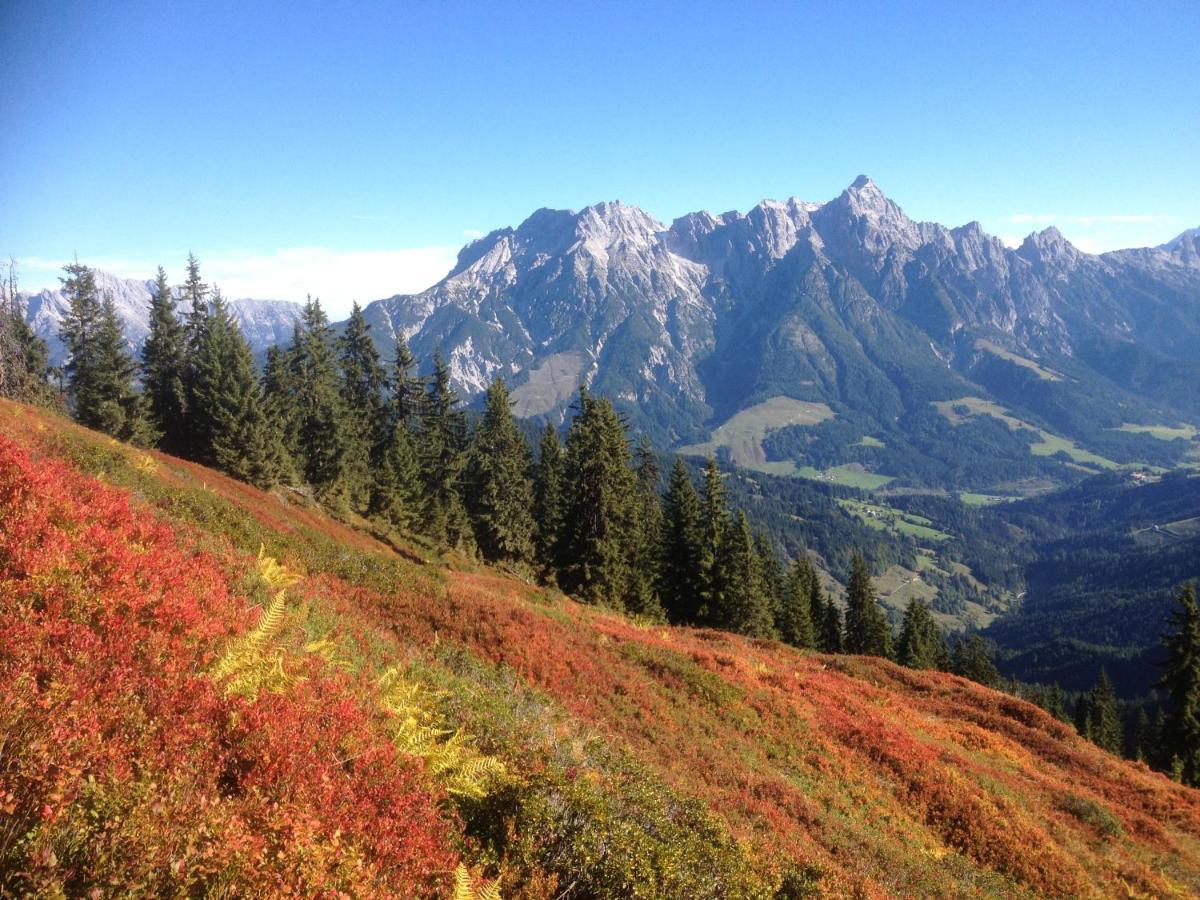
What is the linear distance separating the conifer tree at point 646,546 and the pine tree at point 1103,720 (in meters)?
62.8

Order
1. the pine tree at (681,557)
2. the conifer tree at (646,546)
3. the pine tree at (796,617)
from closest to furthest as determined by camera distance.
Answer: the conifer tree at (646,546), the pine tree at (681,557), the pine tree at (796,617)

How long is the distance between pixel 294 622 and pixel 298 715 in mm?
3873

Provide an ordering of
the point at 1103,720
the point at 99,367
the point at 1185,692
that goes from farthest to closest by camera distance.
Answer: the point at 1103,720
the point at 99,367
the point at 1185,692

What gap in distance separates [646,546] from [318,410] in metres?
31.5

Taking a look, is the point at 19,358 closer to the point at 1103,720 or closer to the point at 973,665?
the point at 973,665

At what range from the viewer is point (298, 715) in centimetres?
641

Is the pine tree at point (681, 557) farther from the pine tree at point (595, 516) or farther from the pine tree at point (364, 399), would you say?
the pine tree at point (364, 399)

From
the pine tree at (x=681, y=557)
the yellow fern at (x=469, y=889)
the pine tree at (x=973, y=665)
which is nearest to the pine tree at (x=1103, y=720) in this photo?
the pine tree at (x=973, y=665)

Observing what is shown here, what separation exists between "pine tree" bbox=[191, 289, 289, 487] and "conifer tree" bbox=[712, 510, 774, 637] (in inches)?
1462

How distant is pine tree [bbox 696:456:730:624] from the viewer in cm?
5266

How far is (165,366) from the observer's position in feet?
176

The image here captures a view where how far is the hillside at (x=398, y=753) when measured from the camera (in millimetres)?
4465

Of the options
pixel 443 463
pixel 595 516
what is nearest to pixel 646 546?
pixel 595 516

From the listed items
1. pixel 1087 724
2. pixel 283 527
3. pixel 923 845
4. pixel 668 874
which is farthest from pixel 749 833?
pixel 1087 724
